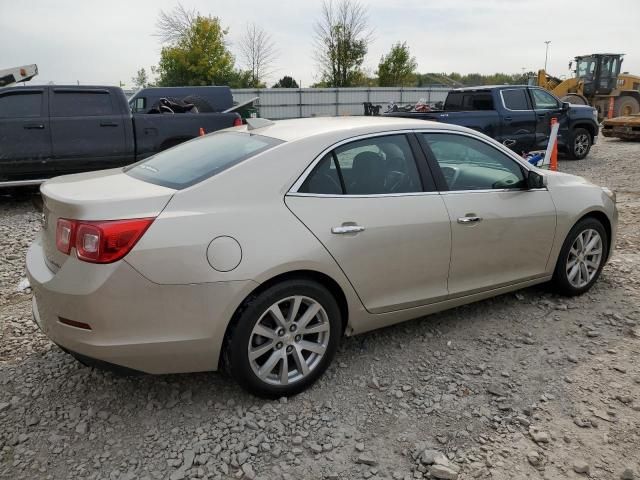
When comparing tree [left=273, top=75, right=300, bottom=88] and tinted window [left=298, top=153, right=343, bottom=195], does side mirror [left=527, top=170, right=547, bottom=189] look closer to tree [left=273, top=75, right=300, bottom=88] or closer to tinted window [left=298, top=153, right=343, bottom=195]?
tinted window [left=298, top=153, right=343, bottom=195]

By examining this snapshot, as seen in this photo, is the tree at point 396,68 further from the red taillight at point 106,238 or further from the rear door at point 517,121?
the red taillight at point 106,238

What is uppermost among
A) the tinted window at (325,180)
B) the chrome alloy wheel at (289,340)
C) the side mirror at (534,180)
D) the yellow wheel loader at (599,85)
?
the yellow wheel loader at (599,85)

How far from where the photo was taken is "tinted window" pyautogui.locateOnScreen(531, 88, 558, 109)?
38.7 ft

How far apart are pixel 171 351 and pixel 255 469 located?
0.68 meters

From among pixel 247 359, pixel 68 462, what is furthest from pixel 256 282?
A: pixel 68 462

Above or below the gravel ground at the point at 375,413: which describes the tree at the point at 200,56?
above

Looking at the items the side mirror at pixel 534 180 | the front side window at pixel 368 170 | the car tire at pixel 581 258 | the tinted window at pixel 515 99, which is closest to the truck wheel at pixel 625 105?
the tinted window at pixel 515 99

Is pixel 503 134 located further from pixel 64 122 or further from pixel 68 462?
pixel 68 462

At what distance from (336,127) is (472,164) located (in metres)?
1.13

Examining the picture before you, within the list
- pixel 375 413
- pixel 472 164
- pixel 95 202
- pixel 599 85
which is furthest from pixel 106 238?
pixel 599 85

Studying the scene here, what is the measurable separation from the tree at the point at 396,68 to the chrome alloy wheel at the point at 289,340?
119 feet

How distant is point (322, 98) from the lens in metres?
27.8

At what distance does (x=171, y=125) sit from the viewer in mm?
8594

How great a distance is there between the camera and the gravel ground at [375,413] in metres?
2.46
